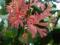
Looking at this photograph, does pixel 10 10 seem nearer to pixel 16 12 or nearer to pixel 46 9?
pixel 16 12

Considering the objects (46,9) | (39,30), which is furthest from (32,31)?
(46,9)

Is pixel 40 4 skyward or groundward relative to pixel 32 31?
skyward

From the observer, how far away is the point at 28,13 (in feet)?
3.27

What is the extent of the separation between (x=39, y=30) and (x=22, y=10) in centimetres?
14

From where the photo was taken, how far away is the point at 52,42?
101 centimetres

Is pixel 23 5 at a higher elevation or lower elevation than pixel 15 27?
higher

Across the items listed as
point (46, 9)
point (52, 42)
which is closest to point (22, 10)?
point (46, 9)

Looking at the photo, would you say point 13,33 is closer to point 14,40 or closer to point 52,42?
point 14,40

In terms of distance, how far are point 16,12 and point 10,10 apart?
0.03 meters

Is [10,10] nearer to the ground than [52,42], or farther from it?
farther from it

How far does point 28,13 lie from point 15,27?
0.34ft

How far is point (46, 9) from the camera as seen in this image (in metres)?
1.00

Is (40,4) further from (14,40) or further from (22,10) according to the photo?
(14,40)

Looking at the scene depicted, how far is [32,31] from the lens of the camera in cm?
100
